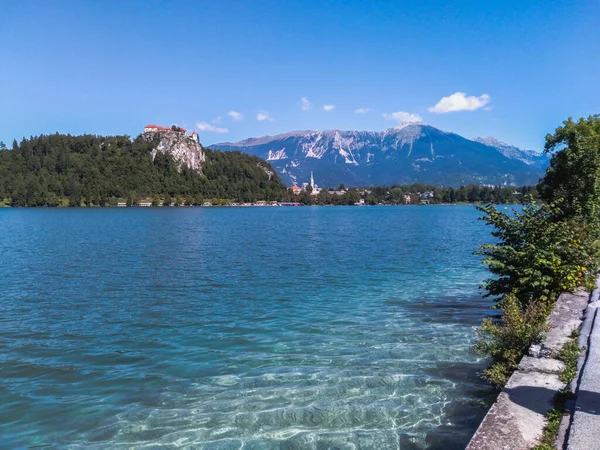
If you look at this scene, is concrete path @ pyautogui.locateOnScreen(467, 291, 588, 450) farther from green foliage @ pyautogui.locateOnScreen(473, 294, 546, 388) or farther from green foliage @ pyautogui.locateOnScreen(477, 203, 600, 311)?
green foliage @ pyautogui.locateOnScreen(477, 203, 600, 311)

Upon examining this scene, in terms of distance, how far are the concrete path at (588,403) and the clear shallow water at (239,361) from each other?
2.45m

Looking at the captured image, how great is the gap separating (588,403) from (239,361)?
9.30 m

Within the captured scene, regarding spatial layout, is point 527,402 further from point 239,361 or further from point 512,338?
point 239,361

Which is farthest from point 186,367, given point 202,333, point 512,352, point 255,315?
point 512,352

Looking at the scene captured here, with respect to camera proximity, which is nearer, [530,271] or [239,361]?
[239,361]

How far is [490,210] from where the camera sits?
1753 cm

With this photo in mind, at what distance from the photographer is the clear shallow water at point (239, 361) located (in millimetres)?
9836

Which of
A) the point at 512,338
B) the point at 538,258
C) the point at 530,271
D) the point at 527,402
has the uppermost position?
the point at 538,258

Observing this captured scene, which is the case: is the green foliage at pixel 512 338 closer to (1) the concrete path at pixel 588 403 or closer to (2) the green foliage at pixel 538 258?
(1) the concrete path at pixel 588 403

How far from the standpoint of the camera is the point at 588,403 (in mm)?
7402

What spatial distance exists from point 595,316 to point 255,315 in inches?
479

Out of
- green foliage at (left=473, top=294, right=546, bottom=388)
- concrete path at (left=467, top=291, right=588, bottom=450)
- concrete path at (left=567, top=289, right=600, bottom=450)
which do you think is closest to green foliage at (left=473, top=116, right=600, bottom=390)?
green foliage at (left=473, top=294, right=546, bottom=388)

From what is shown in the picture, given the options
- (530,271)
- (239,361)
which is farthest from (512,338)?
(239,361)

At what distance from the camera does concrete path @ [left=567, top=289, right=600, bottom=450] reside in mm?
6332
